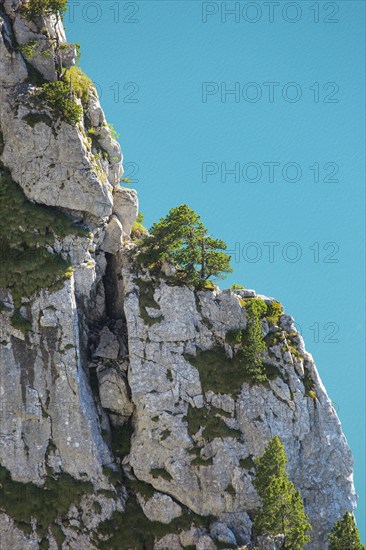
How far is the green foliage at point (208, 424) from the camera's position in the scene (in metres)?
72.6

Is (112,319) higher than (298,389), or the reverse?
(112,319)

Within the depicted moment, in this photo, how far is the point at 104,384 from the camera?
7412 centimetres

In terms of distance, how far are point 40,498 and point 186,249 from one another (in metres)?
25.7

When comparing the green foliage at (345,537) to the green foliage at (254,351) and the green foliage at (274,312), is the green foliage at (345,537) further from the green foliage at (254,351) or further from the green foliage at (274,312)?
the green foliage at (274,312)

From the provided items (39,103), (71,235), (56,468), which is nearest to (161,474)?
(56,468)

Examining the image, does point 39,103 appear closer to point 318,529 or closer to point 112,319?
point 112,319

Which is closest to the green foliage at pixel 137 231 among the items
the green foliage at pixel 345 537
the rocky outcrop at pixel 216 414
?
the rocky outcrop at pixel 216 414

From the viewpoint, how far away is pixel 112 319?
79.8 metres

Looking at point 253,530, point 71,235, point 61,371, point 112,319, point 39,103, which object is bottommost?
point 253,530

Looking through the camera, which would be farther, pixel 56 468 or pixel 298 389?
pixel 298 389

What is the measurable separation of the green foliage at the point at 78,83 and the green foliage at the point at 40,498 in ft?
115

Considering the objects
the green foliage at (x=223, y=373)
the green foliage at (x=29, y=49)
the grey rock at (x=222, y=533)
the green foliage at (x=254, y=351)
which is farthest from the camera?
the green foliage at (x=29, y=49)

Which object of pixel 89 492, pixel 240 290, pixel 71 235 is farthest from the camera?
pixel 240 290

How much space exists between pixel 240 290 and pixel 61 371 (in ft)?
64.5
